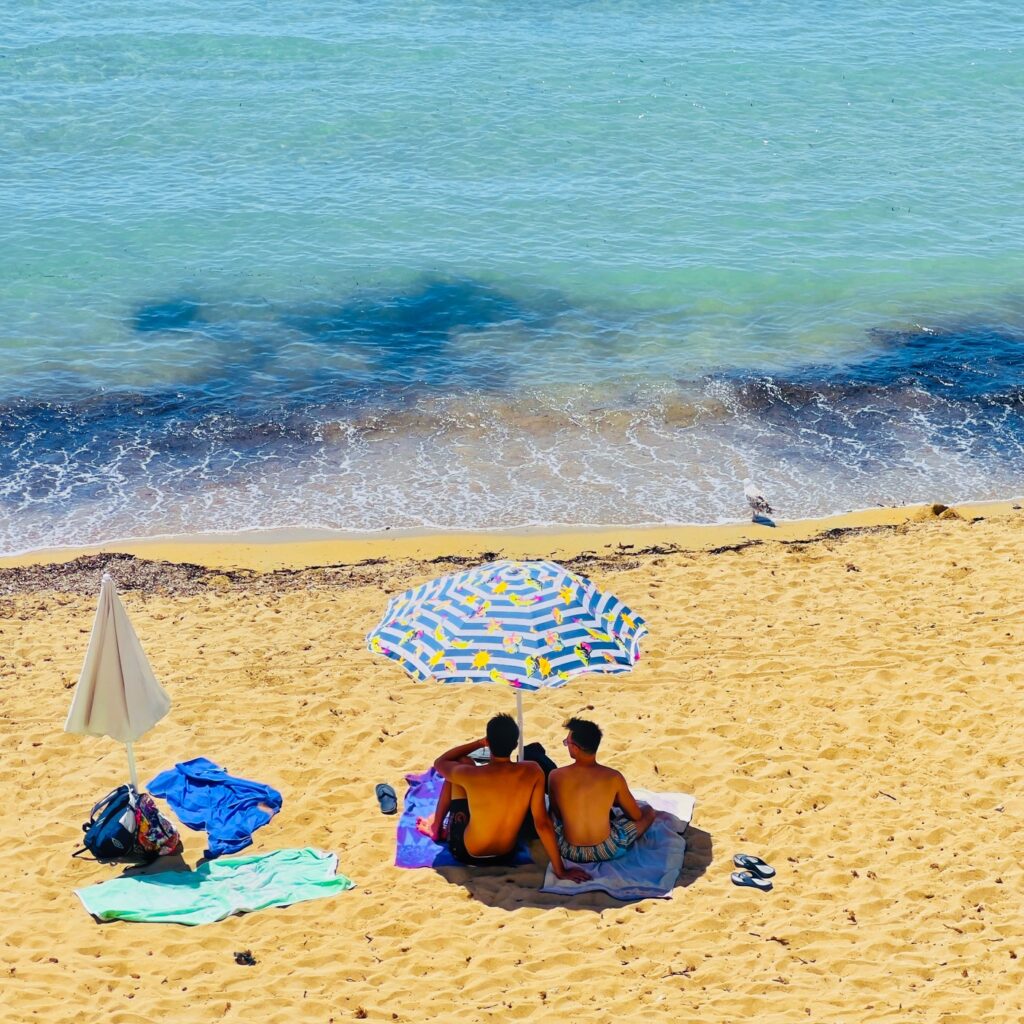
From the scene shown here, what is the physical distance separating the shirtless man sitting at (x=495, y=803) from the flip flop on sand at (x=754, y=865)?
1011 mm

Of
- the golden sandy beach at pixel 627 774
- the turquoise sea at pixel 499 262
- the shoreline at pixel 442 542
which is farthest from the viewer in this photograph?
the turquoise sea at pixel 499 262

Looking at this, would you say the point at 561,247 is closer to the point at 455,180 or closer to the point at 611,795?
the point at 455,180

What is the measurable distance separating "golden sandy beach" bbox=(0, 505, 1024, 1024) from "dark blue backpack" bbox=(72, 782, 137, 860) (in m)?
0.14

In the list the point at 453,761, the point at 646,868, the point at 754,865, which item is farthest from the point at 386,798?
the point at 754,865

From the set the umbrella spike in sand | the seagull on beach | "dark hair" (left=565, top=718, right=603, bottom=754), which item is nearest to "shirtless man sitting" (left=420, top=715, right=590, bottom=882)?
"dark hair" (left=565, top=718, right=603, bottom=754)

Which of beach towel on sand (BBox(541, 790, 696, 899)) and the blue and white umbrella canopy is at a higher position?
the blue and white umbrella canopy

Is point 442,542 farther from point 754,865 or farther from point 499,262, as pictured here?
point 499,262

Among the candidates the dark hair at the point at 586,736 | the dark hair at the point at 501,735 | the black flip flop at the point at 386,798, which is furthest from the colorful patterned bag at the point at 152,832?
the dark hair at the point at 586,736

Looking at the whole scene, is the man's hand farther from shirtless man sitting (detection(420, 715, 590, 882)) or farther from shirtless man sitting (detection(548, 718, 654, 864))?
shirtless man sitting (detection(548, 718, 654, 864))

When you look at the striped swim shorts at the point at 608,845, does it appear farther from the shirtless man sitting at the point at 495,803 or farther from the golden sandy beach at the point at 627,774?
the golden sandy beach at the point at 627,774

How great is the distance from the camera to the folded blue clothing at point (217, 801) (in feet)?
29.2

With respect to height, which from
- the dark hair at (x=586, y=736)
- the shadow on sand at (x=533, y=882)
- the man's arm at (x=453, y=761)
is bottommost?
the shadow on sand at (x=533, y=882)

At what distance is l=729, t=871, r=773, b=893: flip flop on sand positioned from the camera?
8180 millimetres

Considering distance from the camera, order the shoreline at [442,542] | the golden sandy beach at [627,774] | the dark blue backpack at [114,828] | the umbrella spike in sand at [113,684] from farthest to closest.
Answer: the shoreline at [442,542] → the dark blue backpack at [114,828] → the umbrella spike in sand at [113,684] → the golden sandy beach at [627,774]
